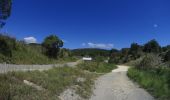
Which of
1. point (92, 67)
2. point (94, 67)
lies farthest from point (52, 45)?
point (94, 67)

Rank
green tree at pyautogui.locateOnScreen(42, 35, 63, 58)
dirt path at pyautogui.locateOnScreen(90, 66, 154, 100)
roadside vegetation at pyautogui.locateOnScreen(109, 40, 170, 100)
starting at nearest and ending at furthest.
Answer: dirt path at pyautogui.locateOnScreen(90, 66, 154, 100)
roadside vegetation at pyautogui.locateOnScreen(109, 40, 170, 100)
green tree at pyautogui.locateOnScreen(42, 35, 63, 58)

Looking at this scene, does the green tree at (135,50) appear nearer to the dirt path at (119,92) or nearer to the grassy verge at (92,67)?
the grassy verge at (92,67)

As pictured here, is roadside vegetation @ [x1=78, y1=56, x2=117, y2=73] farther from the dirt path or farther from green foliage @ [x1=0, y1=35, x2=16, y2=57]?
the dirt path

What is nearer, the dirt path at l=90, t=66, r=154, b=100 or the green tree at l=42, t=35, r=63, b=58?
the dirt path at l=90, t=66, r=154, b=100

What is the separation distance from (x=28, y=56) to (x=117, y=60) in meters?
109

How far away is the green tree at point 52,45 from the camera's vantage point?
5604 cm

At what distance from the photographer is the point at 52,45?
57.6 metres

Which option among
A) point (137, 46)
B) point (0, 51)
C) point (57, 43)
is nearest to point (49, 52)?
point (57, 43)

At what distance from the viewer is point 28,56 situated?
3984 centimetres

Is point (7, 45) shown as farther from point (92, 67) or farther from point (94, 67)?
point (94, 67)

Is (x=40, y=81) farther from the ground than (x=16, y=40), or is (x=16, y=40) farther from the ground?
(x=16, y=40)

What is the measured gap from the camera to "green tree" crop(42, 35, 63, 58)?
56.0m

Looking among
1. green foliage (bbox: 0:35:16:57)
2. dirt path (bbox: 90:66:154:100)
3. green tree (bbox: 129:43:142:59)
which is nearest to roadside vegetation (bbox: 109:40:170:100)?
green tree (bbox: 129:43:142:59)

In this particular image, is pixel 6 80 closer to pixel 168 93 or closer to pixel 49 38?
pixel 168 93
